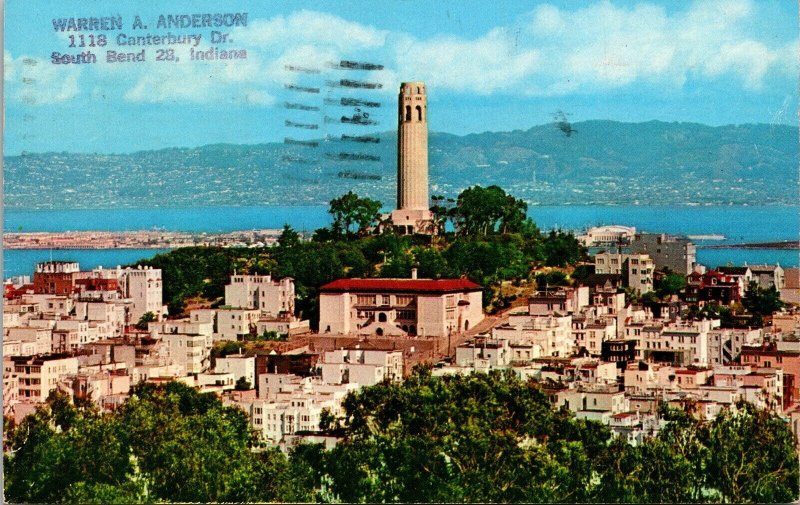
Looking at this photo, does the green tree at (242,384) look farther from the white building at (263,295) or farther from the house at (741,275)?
the house at (741,275)

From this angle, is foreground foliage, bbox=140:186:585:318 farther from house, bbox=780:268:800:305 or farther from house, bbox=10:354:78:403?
house, bbox=10:354:78:403

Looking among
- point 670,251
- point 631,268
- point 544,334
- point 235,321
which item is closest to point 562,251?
point 631,268

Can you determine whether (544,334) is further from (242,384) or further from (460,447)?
(460,447)

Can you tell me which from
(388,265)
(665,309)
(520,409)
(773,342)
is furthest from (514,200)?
(520,409)

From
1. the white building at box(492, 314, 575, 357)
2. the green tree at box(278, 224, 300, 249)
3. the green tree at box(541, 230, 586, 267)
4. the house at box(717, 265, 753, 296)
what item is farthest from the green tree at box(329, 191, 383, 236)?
the house at box(717, 265, 753, 296)

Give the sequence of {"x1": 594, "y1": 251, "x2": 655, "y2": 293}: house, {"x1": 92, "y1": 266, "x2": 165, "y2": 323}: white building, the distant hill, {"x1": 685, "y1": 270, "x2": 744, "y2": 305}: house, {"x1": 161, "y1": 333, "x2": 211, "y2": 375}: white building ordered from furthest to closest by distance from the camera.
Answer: the distant hill < {"x1": 92, "y1": 266, "x2": 165, "y2": 323}: white building < {"x1": 594, "y1": 251, "x2": 655, "y2": 293}: house < {"x1": 685, "y1": 270, "x2": 744, "y2": 305}: house < {"x1": 161, "y1": 333, "x2": 211, "y2": 375}: white building

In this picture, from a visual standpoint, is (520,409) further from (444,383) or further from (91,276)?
(91,276)

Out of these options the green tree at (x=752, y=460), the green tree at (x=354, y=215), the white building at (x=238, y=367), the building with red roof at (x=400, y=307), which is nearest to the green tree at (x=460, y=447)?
the green tree at (x=752, y=460)
